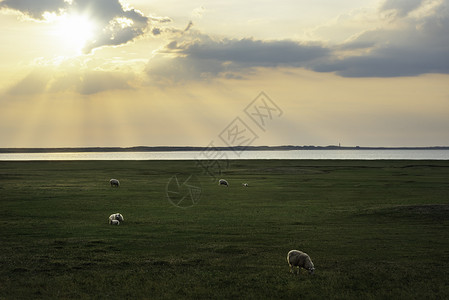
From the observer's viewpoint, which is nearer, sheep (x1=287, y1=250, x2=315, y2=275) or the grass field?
the grass field

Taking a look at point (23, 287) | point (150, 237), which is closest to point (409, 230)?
point (150, 237)

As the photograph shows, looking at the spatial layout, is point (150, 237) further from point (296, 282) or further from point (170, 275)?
point (296, 282)

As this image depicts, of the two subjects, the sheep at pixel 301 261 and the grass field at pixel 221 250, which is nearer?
the grass field at pixel 221 250

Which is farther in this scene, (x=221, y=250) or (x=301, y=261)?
(x=221, y=250)

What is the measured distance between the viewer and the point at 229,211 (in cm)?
3878

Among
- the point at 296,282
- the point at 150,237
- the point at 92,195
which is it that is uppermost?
the point at 92,195

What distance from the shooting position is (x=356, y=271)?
1970cm

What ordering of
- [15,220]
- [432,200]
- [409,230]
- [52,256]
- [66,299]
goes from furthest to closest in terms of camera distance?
[432,200] < [15,220] < [409,230] < [52,256] < [66,299]

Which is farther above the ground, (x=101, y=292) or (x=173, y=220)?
(x=173, y=220)

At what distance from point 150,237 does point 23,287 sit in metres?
10.3

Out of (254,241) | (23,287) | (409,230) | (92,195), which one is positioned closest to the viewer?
(23,287)

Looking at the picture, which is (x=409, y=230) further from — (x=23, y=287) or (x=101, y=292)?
(x=23, y=287)

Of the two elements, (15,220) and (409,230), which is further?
(15,220)

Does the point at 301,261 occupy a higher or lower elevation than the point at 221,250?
lower
